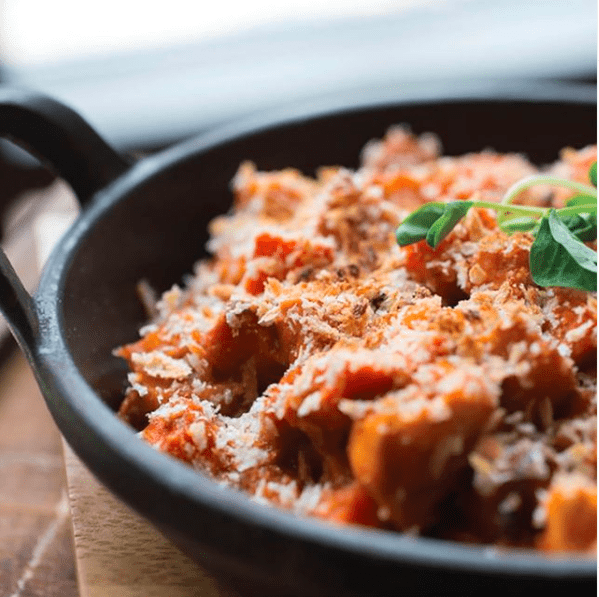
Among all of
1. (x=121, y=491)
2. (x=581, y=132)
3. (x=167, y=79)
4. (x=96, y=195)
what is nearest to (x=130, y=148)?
(x=167, y=79)

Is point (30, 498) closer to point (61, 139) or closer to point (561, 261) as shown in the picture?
point (61, 139)

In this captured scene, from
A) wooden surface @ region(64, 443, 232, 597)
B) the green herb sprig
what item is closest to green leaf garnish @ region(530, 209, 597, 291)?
the green herb sprig

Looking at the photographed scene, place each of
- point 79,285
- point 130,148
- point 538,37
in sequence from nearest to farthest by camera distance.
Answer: point 79,285 → point 130,148 → point 538,37

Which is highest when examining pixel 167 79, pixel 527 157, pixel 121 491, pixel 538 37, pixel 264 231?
pixel 538 37

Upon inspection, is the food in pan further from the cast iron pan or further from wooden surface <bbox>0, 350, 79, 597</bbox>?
wooden surface <bbox>0, 350, 79, 597</bbox>

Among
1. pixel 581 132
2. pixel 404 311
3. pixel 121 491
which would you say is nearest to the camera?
pixel 121 491

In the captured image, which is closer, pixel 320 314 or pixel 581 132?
pixel 320 314

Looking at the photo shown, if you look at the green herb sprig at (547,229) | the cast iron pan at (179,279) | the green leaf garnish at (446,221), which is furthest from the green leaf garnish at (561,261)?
the cast iron pan at (179,279)

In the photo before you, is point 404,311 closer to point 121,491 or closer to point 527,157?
Result: point 121,491

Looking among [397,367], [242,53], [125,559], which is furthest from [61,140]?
[242,53]
